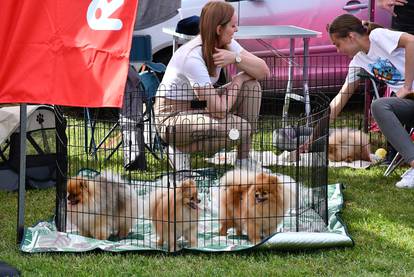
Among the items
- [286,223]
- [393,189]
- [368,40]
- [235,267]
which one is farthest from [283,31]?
[235,267]

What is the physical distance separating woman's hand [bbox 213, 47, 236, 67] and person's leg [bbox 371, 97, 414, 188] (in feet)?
3.54

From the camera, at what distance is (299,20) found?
336 inches

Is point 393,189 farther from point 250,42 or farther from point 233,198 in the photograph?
point 250,42

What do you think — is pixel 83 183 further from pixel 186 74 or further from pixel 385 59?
pixel 385 59

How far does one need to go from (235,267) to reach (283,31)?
3444mm

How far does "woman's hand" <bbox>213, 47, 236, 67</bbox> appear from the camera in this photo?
5566 millimetres

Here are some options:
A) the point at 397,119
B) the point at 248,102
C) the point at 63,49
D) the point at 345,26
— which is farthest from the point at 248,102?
the point at 63,49

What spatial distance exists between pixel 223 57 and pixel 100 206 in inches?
57.9

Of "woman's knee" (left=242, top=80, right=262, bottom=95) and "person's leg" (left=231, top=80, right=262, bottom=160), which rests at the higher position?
"woman's knee" (left=242, top=80, right=262, bottom=95)

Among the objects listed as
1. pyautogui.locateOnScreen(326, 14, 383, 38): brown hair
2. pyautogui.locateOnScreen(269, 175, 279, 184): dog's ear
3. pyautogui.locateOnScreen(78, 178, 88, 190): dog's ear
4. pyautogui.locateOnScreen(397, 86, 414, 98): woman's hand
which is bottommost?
pyautogui.locateOnScreen(78, 178, 88, 190): dog's ear

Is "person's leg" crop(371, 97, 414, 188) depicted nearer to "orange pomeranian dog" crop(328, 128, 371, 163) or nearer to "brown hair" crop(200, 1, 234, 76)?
"orange pomeranian dog" crop(328, 128, 371, 163)

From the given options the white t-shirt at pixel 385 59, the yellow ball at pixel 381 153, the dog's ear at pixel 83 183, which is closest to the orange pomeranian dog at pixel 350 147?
the yellow ball at pixel 381 153

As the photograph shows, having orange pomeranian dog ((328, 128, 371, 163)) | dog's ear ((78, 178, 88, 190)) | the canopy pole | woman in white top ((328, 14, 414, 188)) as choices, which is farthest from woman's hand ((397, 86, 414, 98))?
the canopy pole

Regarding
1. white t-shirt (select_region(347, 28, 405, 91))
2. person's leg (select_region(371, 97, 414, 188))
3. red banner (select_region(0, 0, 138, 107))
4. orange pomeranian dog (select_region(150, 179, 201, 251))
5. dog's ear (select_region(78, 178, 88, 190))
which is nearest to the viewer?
red banner (select_region(0, 0, 138, 107))
